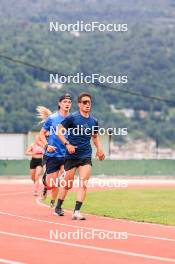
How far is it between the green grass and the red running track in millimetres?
756

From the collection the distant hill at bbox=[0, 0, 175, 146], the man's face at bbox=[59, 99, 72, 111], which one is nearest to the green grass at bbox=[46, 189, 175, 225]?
the man's face at bbox=[59, 99, 72, 111]

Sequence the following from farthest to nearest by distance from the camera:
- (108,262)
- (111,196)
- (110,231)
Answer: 1. (111,196)
2. (110,231)
3. (108,262)

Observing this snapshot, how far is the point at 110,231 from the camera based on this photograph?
525 inches

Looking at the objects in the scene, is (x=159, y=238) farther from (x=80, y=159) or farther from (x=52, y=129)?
(x=52, y=129)

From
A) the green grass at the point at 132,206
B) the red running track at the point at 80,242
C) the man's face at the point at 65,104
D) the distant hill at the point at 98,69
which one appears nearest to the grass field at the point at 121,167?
the green grass at the point at 132,206

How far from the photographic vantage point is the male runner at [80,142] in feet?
50.7

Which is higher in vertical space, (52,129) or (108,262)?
(52,129)

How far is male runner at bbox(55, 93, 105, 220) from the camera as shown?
15461 mm

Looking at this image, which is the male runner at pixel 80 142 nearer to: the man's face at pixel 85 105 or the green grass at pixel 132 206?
the man's face at pixel 85 105

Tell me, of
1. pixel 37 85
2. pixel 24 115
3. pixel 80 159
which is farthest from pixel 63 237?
pixel 37 85

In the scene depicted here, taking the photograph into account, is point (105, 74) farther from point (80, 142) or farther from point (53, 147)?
point (80, 142)

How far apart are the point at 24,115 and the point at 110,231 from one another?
312ft

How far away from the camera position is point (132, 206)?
771 inches

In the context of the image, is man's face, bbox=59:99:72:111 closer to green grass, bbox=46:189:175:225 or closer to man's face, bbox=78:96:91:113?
man's face, bbox=78:96:91:113
